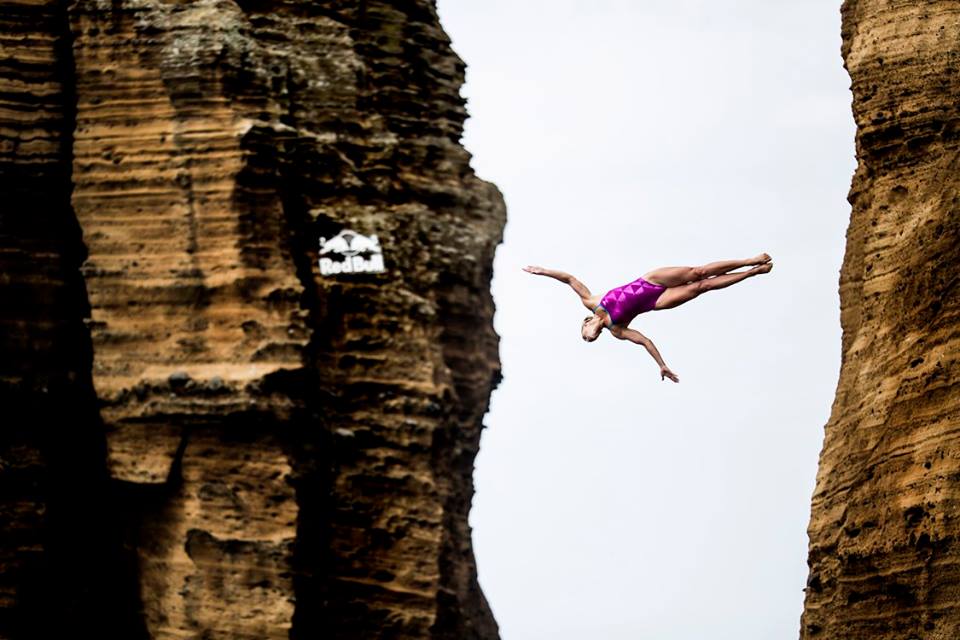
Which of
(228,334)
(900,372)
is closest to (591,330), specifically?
(900,372)

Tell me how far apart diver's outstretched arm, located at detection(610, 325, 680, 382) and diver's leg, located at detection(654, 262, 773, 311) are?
1.58 ft

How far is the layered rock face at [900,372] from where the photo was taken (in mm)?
33219

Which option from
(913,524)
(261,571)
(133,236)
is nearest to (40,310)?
(133,236)

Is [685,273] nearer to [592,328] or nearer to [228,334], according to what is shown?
[592,328]

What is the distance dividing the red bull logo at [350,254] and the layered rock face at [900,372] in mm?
6335

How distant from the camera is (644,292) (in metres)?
34.0

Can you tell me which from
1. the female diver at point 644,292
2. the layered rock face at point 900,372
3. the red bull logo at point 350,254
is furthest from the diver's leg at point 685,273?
the red bull logo at point 350,254

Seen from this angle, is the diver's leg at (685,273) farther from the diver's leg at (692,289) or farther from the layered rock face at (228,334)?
the layered rock face at (228,334)

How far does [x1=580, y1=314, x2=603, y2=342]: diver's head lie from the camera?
3388cm

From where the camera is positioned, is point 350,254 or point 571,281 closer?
point 350,254

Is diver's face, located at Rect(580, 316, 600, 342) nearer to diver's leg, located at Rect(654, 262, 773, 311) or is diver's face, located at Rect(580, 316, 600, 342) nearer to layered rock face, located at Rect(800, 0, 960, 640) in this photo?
diver's leg, located at Rect(654, 262, 773, 311)

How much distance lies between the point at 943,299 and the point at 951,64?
8.52 feet

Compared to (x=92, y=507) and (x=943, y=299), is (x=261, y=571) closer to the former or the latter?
(x=92, y=507)

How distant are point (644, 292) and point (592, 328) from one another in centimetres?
71
